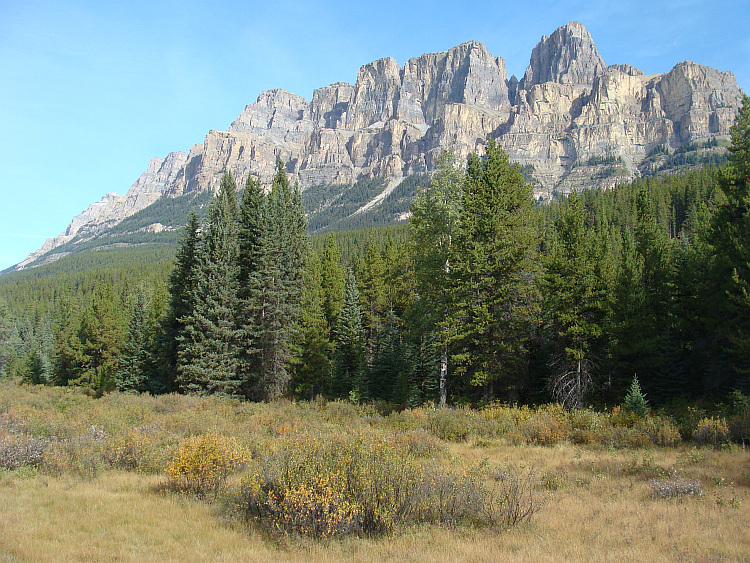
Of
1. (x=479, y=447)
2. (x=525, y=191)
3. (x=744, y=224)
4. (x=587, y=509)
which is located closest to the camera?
(x=587, y=509)

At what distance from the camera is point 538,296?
1966 cm

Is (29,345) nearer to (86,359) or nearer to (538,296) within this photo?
(86,359)

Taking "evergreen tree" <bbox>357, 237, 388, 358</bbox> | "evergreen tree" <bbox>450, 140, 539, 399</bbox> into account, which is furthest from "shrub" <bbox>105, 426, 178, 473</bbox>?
"evergreen tree" <bbox>357, 237, 388, 358</bbox>

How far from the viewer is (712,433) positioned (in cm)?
1161

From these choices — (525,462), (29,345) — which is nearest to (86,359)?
(29,345)

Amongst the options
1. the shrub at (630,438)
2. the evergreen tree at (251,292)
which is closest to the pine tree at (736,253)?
the shrub at (630,438)

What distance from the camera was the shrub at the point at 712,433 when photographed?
11352mm

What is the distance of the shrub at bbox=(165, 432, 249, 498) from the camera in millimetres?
8133

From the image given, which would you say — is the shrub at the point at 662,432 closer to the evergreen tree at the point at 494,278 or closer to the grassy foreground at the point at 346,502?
the grassy foreground at the point at 346,502

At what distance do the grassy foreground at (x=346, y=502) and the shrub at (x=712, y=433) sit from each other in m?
0.36

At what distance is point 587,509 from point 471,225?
12.7m

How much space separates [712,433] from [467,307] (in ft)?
30.8

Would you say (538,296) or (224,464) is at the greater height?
(538,296)

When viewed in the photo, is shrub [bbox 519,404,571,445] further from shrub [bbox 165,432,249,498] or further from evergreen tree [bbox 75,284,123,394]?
evergreen tree [bbox 75,284,123,394]
